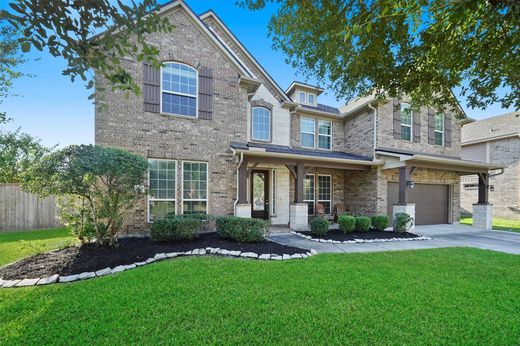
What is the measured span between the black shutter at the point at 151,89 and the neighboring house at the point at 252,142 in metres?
0.03

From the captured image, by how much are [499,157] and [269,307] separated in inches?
870

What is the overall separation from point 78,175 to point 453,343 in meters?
7.62

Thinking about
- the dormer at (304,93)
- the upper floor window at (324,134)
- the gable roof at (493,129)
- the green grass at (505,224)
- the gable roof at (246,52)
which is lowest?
the green grass at (505,224)

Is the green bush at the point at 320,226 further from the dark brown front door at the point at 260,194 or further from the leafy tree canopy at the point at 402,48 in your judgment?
the leafy tree canopy at the point at 402,48

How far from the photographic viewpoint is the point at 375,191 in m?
12.0

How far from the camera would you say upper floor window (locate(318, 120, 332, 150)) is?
13.5 m

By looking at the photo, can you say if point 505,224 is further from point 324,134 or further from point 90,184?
point 90,184

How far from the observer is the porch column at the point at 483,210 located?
12.6 meters

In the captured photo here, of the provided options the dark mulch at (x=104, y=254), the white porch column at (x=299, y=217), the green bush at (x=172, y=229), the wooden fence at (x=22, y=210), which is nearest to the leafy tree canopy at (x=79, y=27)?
the dark mulch at (x=104, y=254)

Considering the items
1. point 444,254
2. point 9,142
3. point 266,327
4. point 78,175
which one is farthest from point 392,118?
point 9,142

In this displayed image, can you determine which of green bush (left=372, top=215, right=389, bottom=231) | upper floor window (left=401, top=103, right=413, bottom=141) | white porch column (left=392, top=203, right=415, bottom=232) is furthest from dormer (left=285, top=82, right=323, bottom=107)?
green bush (left=372, top=215, right=389, bottom=231)

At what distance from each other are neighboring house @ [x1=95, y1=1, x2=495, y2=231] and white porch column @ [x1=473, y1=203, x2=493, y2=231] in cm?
46

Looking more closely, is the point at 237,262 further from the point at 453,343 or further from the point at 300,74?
the point at 300,74

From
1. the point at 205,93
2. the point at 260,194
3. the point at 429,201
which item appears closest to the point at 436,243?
the point at 429,201
